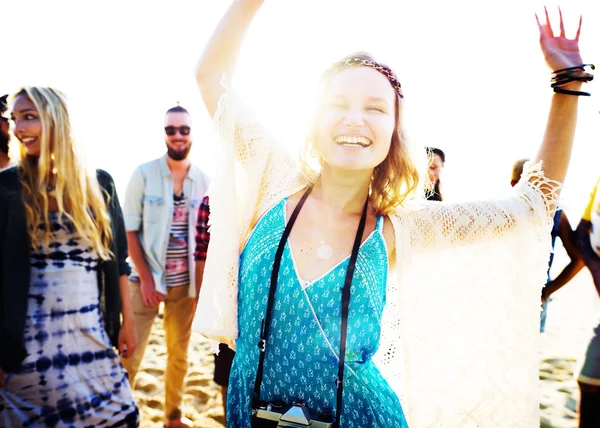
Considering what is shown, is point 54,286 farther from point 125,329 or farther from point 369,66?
point 369,66

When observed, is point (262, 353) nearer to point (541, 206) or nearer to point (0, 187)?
point (541, 206)

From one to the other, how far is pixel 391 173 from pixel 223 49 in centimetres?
74

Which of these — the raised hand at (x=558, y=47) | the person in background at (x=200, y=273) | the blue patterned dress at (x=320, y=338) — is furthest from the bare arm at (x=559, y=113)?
the person in background at (x=200, y=273)

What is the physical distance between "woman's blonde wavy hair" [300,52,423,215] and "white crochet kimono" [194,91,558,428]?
64 mm

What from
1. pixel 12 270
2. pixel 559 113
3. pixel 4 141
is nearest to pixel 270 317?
pixel 559 113

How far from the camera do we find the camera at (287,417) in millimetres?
1367

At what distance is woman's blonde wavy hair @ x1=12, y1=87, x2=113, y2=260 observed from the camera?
2.26 meters

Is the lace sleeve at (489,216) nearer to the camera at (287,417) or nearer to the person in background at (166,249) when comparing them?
the camera at (287,417)

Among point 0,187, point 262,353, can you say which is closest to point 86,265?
point 0,187

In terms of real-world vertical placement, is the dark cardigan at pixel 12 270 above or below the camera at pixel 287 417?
above

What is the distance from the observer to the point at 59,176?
2.30 meters

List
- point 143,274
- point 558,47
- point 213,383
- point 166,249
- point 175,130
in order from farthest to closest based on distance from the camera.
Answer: point 213,383
point 175,130
point 166,249
point 143,274
point 558,47

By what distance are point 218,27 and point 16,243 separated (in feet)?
4.71

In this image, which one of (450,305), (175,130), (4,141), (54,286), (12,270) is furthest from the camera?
(175,130)
